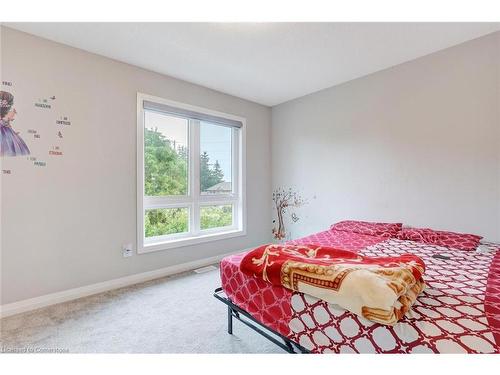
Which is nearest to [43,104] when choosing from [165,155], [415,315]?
[165,155]

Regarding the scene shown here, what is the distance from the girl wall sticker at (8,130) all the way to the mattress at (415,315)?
2007 millimetres

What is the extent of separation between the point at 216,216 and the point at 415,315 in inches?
112

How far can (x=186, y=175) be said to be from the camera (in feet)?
10.6

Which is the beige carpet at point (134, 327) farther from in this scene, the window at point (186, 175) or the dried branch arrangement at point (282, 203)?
the dried branch arrangement at point (282, 203)

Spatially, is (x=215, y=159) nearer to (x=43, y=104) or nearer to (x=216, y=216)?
(x=216, y=216)

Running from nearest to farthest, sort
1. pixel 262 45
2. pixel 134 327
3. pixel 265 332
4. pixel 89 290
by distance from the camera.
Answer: pixel 265 332
pixel 134 327
pixel 262 45
pixel 89 290

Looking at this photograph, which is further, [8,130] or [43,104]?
[43,104]

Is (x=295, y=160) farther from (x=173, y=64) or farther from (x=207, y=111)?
(x=173, y=64)

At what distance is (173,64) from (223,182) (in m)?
1.65

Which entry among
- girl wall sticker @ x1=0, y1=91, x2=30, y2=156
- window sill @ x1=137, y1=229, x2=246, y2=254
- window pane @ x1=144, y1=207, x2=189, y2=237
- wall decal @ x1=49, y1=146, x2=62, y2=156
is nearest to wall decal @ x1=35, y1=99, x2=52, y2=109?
girl wall sticker @ x1=0, y1=91, x2=30, y2=156

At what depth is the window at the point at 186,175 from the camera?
2.87 metres

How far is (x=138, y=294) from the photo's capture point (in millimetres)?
2387

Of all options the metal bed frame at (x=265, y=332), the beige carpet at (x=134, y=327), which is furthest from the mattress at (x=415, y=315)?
the beige carpet at (x=134, y=327)
